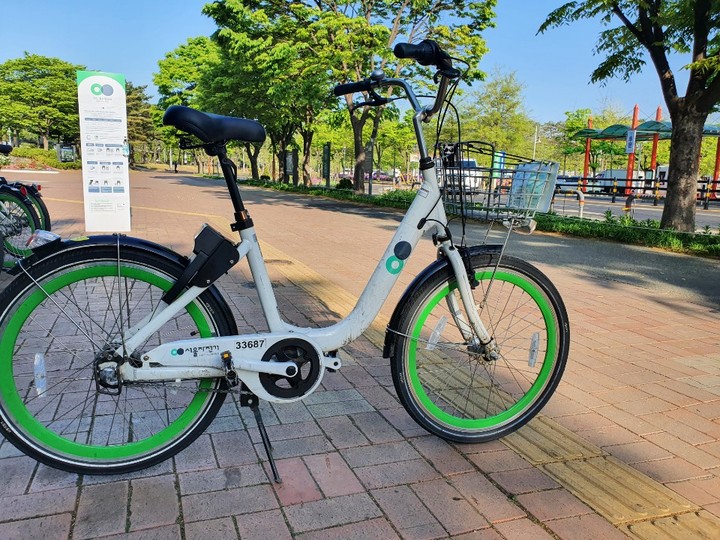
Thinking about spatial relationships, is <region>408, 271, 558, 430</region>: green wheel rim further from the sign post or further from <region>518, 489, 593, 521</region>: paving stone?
the sign post

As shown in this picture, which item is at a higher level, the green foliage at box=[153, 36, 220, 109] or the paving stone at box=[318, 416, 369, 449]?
the green foliage at box=[153, 36, 220, 109]

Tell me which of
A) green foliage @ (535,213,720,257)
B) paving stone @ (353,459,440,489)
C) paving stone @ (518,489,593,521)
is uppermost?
green foliage @ (535,213,720,257)

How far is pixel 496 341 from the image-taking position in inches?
111

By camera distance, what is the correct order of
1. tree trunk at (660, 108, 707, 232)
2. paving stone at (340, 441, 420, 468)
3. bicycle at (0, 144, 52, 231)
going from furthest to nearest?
1. tree trunk at (660, 108, 707, 232)
2. bicycle at (0, 144, 52, 231)
3. paving stone at (340, 441, 420, 468)

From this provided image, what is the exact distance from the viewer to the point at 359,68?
18.2m

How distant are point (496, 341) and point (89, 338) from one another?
1.85 m

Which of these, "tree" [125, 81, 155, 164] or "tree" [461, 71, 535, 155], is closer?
"tree" [461, 71, 535, 155]

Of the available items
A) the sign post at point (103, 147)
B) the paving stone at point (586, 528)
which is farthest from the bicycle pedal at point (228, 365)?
the sign post at point (103, 147)

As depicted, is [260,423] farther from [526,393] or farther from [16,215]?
[16,215]

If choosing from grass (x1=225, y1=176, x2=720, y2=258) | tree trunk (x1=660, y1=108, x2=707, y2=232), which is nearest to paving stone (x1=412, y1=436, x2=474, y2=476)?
grass (x1=225, y1=176, x2=720, y2=258)

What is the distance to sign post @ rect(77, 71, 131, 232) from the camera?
6.42 m

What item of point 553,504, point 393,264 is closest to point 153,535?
point 393,264

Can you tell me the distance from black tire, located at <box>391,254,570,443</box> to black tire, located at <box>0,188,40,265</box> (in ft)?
15.7

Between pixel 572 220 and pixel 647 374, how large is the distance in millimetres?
9508
